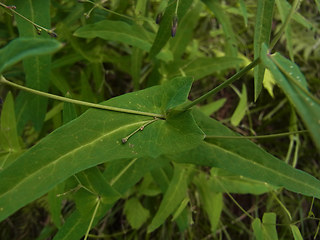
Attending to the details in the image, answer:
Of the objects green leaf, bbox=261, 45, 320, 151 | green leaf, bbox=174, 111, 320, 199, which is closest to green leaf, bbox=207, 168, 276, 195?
green leaf, bbox=174, 111, 320, 199

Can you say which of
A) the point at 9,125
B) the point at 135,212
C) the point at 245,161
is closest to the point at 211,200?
the point at 135,212

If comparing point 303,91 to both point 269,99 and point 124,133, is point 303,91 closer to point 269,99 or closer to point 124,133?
point 124,133

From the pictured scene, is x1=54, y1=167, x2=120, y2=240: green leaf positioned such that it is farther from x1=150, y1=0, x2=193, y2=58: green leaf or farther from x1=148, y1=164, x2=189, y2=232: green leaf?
x1=150, y1=0, x2=193, y2=58: green leaf

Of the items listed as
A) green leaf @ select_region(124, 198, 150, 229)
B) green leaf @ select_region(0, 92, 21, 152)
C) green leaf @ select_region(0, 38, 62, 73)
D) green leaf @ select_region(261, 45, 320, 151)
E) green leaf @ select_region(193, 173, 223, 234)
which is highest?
green leaf @ select_region(0, 38, 62, 73)

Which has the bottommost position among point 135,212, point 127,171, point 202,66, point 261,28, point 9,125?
point 135,212

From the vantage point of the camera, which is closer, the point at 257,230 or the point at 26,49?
the point at 26,49

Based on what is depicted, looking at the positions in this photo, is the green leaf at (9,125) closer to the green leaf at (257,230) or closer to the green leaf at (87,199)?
the green leaf at (87,199)

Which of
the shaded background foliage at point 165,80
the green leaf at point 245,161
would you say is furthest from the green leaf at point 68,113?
the green leaf at point 245,161

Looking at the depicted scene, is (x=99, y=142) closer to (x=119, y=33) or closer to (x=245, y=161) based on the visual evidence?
(x=245, y=161)
